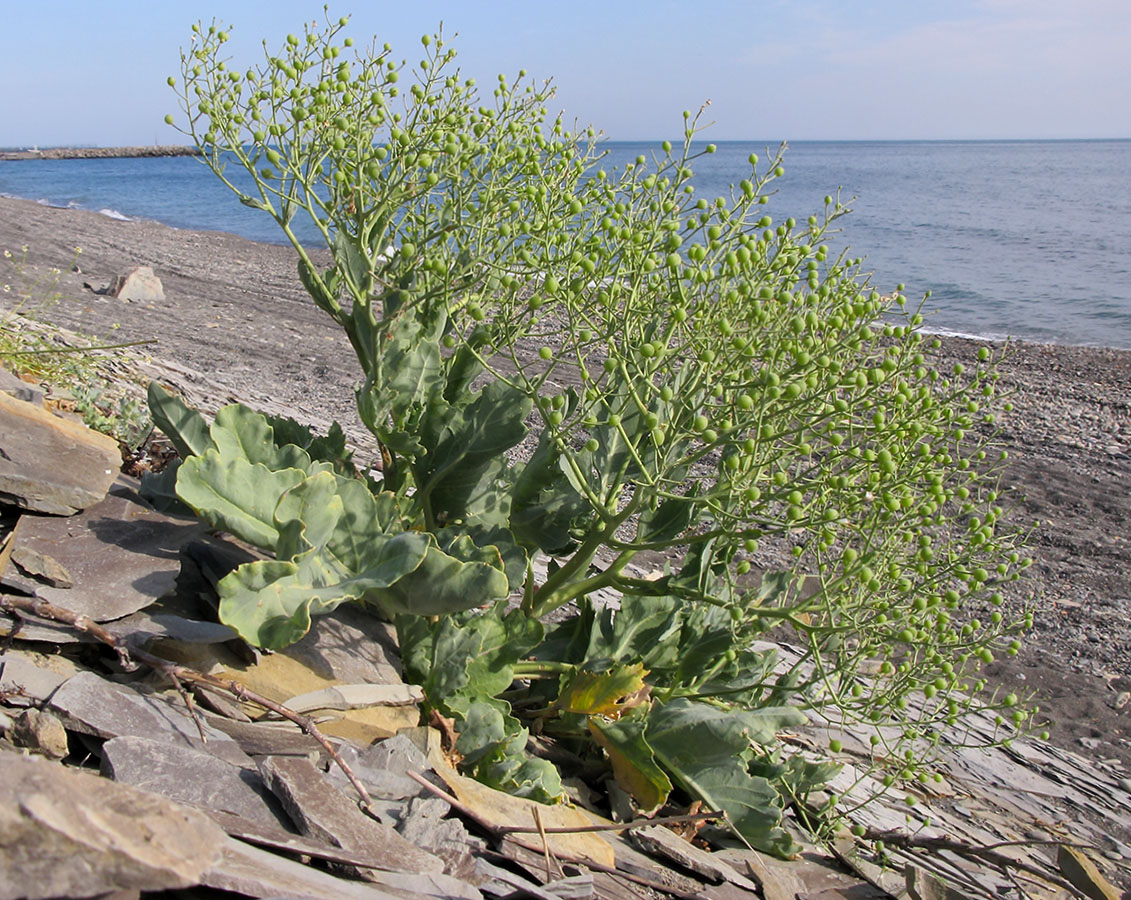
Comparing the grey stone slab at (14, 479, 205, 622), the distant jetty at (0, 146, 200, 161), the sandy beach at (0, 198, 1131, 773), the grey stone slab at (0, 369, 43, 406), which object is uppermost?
the distant jetty at (0, 146, 200, 161)

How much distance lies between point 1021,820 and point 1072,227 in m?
36.3

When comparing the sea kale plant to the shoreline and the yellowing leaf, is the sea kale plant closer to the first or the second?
the yellowing leaf

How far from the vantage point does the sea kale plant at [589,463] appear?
8.32 feet

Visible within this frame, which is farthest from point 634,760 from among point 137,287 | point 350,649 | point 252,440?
point 137,287

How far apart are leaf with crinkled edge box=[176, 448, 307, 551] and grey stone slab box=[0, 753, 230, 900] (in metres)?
1.17

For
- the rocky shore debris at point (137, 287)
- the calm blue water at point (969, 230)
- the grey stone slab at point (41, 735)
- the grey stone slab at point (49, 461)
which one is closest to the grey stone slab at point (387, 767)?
the grey stone slab at point (41, 735)

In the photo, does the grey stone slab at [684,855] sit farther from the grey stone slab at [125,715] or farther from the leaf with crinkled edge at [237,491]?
the leaf with crinkled edge at [237,491]

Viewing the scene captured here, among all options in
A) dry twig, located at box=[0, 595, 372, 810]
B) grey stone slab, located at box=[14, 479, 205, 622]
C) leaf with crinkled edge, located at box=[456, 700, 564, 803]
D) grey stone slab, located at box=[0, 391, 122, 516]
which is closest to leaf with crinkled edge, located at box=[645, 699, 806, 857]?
leaf with crinkled edge, located at box=[456, 700, 564, 803]

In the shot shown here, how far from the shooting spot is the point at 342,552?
8.71ft

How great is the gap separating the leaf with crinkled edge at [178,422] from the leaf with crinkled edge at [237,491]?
1.60 ft

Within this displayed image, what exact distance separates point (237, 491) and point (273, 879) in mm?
1256

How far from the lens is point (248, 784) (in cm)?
198

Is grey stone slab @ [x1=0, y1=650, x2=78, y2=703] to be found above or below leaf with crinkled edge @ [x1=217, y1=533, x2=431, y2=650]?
below

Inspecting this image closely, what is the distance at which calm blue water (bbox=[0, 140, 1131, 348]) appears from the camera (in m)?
20.1
